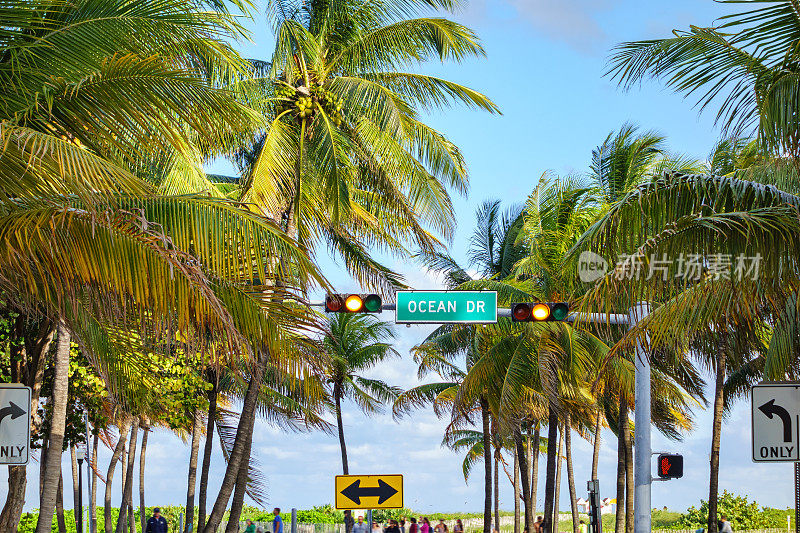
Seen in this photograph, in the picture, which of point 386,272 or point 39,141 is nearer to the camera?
point 39,141

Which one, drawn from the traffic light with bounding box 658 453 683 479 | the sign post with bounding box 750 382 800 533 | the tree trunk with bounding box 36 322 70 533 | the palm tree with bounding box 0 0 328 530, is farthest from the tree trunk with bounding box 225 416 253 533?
the sign post with bounding box 750 382 800 533

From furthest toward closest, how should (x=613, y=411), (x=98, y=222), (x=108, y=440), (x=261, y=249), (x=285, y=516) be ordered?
(x=285, y=516) < (x=108, y=440) < (x=613, y=411) < (x=261, y=249) < (x=98, y=222)

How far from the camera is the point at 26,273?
6.92 metres

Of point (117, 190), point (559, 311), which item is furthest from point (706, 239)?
point (559, 311)

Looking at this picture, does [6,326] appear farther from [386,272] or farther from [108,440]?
[108,440]

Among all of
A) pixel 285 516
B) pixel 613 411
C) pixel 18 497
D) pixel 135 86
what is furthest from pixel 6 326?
pixel 285 516

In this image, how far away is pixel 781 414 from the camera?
9312 millimetres

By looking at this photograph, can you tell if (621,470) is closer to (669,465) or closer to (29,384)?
(669,465)

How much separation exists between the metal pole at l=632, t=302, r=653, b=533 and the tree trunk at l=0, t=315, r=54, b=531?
10854 millimetres

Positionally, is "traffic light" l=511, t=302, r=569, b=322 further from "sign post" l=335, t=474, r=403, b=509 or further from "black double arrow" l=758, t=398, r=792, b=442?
"black double arrow" l=758, t=398, r=792, b=442

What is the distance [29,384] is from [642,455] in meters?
11.6

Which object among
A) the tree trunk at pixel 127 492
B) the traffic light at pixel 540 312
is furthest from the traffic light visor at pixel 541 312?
the tree trunk at pixel 127 492

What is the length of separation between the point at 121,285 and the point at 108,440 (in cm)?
2961

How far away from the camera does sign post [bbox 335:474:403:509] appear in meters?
12.7
